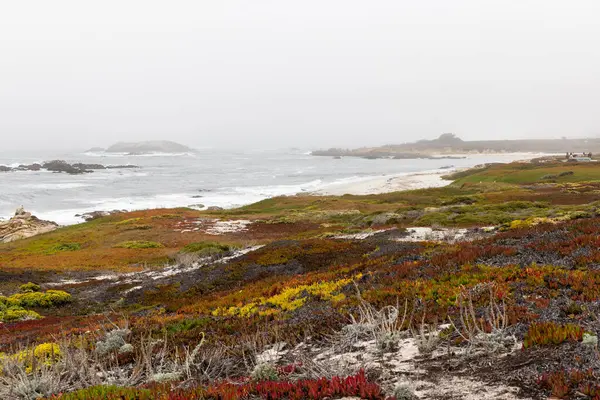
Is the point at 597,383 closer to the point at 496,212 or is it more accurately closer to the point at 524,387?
the point at 524,387

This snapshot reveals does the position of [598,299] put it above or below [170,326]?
above

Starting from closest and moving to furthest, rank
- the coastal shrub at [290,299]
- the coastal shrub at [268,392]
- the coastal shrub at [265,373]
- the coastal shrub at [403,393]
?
the coastal shrub at [403,393] → the coastal shrub at [268,392] → the coastal shrub at [265,373] → the coastal shrub at [290,299]

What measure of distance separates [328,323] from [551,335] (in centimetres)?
517

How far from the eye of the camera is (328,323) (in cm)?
1029

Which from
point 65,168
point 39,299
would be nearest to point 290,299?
point 39,299

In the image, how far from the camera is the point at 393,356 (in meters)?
7.56

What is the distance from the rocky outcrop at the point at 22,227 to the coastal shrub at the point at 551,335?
6392cm

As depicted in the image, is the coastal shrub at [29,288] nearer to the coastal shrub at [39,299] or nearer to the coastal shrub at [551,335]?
the coastal shrub at [39,299]

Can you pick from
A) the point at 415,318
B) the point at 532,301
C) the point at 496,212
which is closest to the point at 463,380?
the point at 415,318

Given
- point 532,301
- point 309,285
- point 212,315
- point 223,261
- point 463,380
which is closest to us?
point 463,380

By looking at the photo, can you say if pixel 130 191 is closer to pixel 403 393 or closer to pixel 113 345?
pixel 113 345

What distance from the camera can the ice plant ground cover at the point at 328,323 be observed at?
19.7ft

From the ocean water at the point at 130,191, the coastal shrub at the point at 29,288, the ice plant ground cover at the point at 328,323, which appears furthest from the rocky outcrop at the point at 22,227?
the coastal shrub at the point at 29,288

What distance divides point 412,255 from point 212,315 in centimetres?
890
